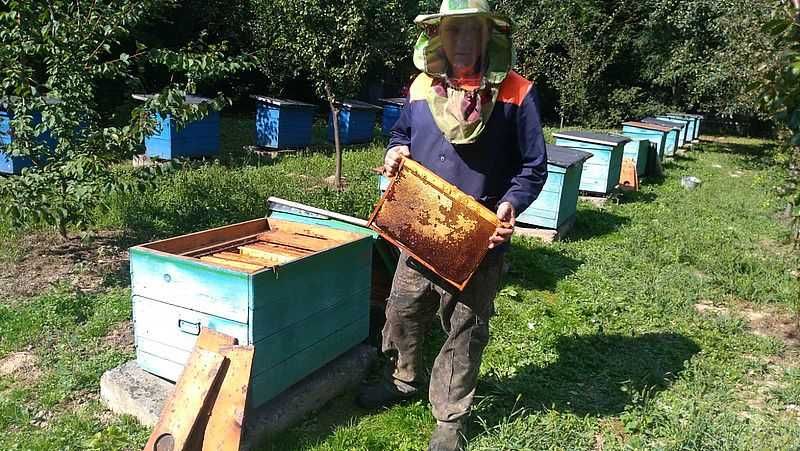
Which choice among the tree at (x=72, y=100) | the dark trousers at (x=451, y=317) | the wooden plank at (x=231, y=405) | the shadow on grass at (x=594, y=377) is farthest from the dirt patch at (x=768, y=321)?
the tree at (x=72, y=100)

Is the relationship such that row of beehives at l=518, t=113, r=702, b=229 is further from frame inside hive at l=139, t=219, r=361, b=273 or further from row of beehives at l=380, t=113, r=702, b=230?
frame inside hive at l=139, t=219, r=361, b=273

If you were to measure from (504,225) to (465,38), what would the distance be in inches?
26.2

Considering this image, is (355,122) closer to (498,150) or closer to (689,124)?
(689,124)

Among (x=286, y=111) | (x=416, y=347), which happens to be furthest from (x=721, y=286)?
(x=286, y=111)

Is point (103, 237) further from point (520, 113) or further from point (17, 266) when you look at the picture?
point (520, 113)

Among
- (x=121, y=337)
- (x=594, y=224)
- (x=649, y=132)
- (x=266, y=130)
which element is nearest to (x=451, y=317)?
(x=121, y=337)

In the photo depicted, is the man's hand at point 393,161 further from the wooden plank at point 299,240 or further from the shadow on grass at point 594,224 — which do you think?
the shadow on grass at point 594,224

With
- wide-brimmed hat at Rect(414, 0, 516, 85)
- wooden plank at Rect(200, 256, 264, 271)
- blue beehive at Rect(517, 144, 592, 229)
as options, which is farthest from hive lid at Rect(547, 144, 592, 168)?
wooden plank at Rect(200, 256, 264, 271)

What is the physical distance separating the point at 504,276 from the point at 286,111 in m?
6.15

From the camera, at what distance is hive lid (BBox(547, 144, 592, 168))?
5586 millimetres

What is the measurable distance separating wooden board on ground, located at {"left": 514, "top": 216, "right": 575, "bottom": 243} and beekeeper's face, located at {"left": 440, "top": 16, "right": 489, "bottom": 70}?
144 inches

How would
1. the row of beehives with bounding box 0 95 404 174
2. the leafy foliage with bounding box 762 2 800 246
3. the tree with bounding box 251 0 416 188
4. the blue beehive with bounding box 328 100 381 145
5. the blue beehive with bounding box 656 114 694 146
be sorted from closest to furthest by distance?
the leafy foliage with bounding box 762 2 800 246, the row of beehives with bounding box 0 95 404 174, the tree with bounding box 251 0 416 188, the blue beehive with bounding box 328 100 381 145, the blue beehive with bounding box 656 114 694 146

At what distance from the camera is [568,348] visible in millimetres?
3529

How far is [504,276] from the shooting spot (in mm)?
4637
